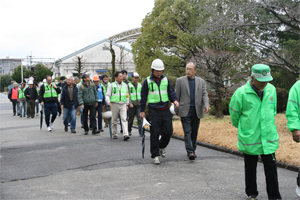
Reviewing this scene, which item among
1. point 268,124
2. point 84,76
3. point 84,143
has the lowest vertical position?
point 84,143

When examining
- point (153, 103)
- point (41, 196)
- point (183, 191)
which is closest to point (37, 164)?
point (41, 196)

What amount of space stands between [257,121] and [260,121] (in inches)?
1.4

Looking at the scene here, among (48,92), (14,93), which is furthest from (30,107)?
(48,92)

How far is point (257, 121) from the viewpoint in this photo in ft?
13.5

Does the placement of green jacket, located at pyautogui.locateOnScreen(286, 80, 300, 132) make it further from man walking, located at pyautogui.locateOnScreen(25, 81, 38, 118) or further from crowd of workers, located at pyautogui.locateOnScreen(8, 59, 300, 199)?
man walking, located at pyautogui.locateOnScreen(25, 81, 38, 118)

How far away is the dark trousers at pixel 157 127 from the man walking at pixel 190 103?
370 mm

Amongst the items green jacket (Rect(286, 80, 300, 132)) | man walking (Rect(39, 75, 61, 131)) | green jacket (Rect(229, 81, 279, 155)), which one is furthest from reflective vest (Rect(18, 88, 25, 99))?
green jacket (Rect(286, 80, 300, 132))

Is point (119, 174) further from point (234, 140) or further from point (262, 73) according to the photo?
point (234, 140)

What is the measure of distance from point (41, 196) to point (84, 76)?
6.78m

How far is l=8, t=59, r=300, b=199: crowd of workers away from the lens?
4.08 m

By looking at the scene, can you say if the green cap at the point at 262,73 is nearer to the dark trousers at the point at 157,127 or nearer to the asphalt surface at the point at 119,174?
the asphalt surface at the point at 119,174

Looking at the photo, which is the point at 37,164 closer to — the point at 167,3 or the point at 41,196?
the point at 41,196

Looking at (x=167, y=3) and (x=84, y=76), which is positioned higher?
(x=167, y=3)

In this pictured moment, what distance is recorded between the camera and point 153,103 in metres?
6.82
